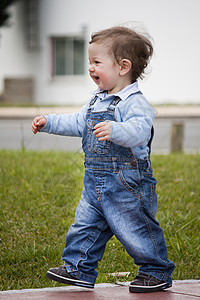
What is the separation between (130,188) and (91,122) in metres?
0.40

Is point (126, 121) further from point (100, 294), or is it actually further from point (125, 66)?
point (100, 294)

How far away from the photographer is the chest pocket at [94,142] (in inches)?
119

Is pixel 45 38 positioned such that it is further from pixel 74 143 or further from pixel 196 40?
pixel 74 143

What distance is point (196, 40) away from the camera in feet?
64.1

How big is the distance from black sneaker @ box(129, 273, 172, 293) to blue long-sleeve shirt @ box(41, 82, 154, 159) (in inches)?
25.6

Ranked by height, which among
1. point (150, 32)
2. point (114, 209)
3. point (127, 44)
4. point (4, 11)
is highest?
point (4, 11)

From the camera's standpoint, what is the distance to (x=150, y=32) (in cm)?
1983

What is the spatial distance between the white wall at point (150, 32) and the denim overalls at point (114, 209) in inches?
595

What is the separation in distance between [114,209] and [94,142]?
363mm

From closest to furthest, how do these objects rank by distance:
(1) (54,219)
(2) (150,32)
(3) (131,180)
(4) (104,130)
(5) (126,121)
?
(4) (104,130) < (5) (126,121) < (3) (131,180) < (1) (54,219) < (2) (150,32)

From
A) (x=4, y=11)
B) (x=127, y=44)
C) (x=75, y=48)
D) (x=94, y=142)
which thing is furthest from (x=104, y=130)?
Answer: (x=75, y=48)

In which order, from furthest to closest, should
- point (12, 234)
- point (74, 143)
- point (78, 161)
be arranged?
point (74, 143) < point (78, 161) < point (12, 234)

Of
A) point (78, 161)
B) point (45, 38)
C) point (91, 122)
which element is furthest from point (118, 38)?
point (45, 38)

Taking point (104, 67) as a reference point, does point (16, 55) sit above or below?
below
